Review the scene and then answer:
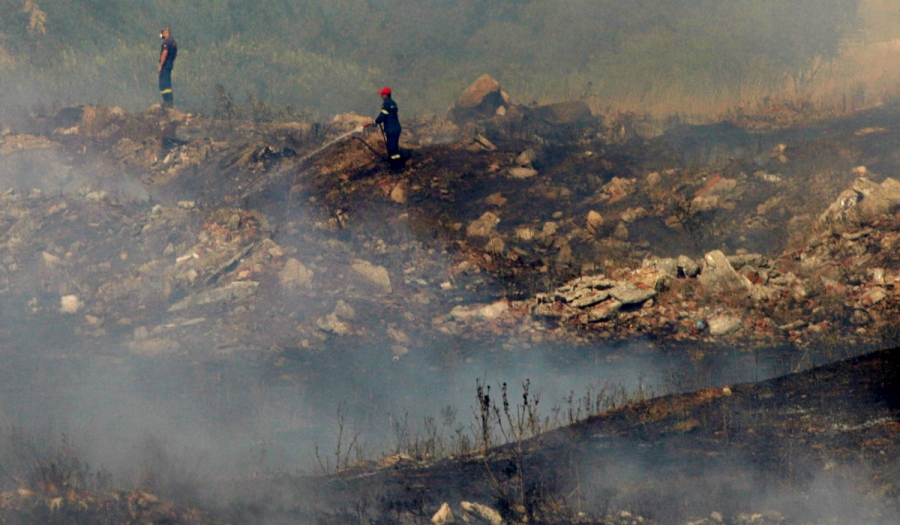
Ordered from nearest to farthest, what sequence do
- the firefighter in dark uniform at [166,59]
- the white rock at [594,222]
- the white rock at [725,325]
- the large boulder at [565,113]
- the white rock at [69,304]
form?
the white rock at [725,325]
the white rock at [69,304]
the white rock at [594,222]
the firefighter in dark uniform at [166,59]
the large boulder at [565,113]

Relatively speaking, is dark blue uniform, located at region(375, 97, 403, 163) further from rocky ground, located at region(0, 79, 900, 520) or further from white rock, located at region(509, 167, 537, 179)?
white rock, located at region(509, 167, 537, 179)

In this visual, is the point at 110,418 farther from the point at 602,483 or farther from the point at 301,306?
the point at 602,483

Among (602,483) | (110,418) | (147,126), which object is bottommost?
(602,483)

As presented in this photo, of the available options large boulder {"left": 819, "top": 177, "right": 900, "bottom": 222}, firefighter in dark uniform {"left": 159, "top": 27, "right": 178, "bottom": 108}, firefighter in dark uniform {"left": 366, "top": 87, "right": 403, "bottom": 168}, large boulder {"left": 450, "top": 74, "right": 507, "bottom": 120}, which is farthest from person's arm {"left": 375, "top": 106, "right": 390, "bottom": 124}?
large boulder {"left": 819, "top": 177, "right": 900, "bottom": 222}

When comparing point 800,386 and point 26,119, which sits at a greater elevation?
point 26,119

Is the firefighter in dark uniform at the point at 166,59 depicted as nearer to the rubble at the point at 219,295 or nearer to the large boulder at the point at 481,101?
the large boulder at the point at 481,101

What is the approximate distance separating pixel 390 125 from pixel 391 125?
0.6 inches

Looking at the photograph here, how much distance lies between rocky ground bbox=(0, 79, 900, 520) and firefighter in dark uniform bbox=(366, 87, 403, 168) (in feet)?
1.11

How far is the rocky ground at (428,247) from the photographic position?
886 centimetres

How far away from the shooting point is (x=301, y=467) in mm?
6867

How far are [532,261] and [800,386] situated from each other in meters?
4.39

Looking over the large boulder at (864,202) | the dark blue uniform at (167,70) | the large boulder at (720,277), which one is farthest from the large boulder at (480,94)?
the large boulder at (720,277)

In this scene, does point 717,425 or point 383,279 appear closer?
point 717,425

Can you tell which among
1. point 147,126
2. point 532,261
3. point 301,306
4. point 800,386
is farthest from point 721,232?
point 147,126
